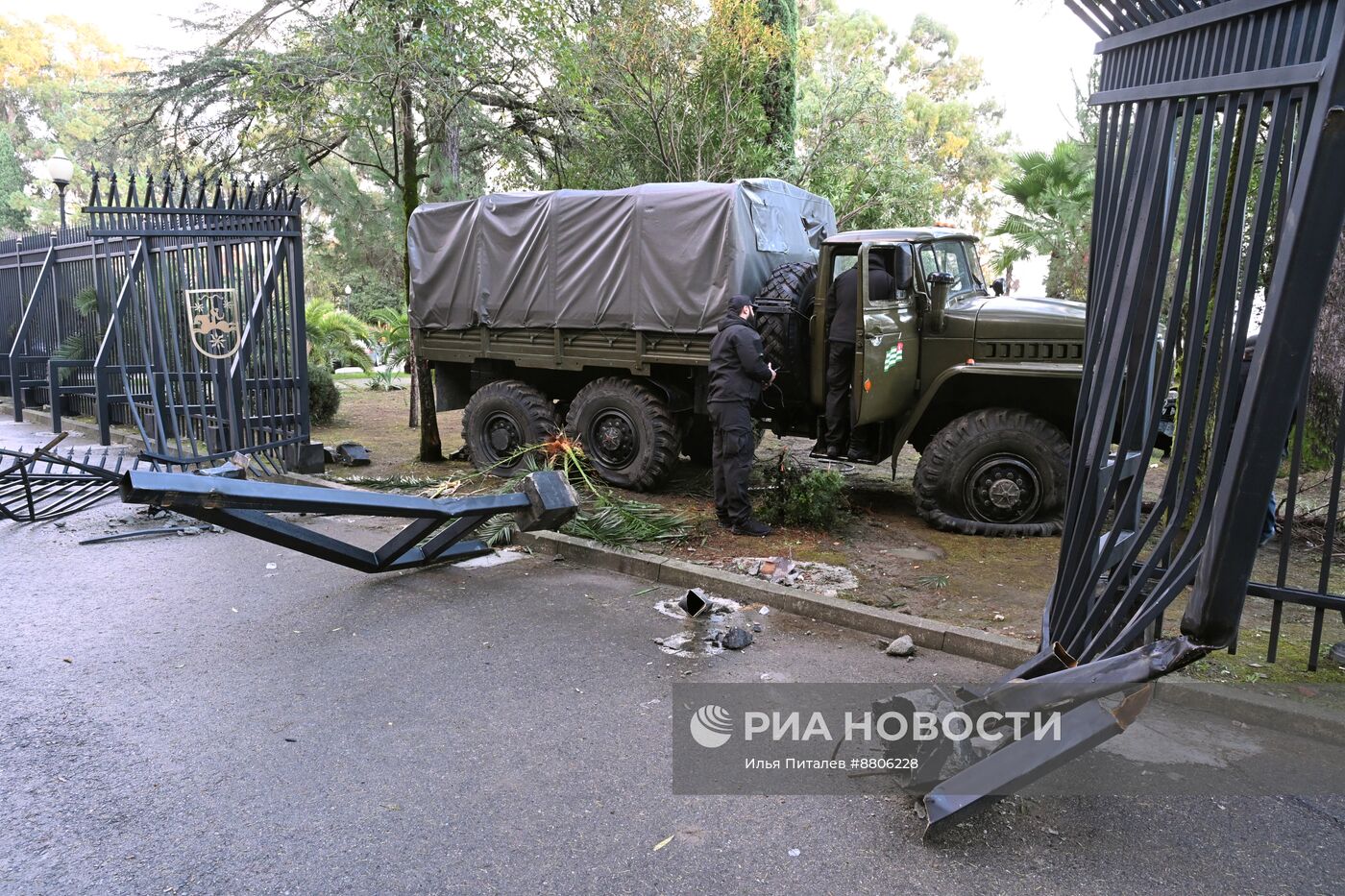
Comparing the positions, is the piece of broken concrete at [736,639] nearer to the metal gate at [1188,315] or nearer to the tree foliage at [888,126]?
the metal gate at [1188,315]

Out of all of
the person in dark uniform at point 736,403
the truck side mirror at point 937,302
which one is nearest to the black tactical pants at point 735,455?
the person in dark uniform at point 736,403

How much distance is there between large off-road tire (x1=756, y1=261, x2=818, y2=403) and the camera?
812cm

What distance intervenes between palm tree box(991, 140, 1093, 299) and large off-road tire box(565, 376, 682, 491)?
964 cm

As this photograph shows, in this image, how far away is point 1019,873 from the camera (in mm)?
2936

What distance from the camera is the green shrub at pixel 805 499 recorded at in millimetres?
7348

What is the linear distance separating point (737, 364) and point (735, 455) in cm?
74

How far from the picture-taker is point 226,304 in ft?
29.1

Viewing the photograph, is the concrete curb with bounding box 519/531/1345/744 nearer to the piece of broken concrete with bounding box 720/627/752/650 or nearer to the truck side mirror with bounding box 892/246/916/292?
the piece of broken concrete with bounding box 720/627/752/650

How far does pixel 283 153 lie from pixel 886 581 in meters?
12.3

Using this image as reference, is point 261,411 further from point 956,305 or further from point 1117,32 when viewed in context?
point 1117,32

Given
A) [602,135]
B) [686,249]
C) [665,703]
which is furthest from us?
[602,135]

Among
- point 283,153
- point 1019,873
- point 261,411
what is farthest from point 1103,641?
point 283,153

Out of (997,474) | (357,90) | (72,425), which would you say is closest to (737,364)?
(997,474)

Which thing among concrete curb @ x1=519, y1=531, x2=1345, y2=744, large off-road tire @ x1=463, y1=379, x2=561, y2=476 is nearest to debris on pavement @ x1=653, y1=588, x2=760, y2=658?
concrete curb @ x1=519, y1=531, x2=1345, y2=744
